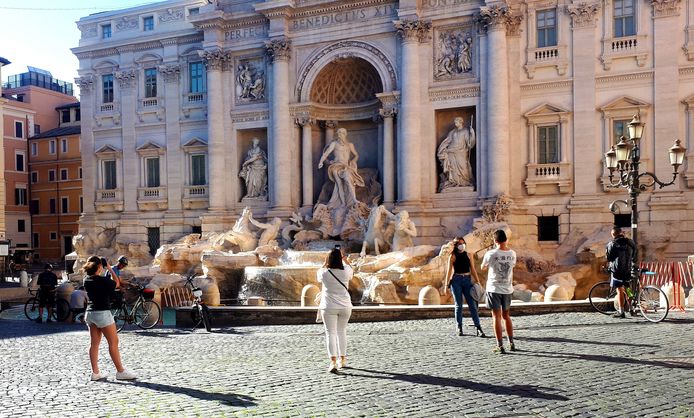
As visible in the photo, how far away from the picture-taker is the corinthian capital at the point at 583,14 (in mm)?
26859

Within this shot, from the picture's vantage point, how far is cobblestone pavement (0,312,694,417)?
7.93 metres

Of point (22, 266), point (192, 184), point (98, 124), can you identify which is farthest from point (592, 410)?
point (22, 266)

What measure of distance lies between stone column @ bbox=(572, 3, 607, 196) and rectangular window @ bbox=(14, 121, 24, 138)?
44.4 meters

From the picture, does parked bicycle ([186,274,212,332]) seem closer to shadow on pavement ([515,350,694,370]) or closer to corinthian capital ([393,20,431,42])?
shadow on pavement ([515,350,694,370])

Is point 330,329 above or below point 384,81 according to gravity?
below

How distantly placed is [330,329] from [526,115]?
20.3 m

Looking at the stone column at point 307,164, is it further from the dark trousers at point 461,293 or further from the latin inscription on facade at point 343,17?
the dark trousers at point 461,293

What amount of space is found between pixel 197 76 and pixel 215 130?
3.56 meters

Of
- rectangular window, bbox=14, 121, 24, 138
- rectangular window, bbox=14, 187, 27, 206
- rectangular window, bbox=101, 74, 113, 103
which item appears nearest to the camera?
rectangular window, bbox=101, 74, 113, 103

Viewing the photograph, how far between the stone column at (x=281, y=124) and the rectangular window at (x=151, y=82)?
7.58 m

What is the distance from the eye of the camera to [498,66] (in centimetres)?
2744

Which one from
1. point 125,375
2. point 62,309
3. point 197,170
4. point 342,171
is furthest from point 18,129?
point 125,375

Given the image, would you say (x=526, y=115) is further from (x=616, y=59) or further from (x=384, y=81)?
(x=384, y=81)

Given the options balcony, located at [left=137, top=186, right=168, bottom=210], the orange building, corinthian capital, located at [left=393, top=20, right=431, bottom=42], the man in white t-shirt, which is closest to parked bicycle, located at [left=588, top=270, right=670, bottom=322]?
the man in white t-shirt
